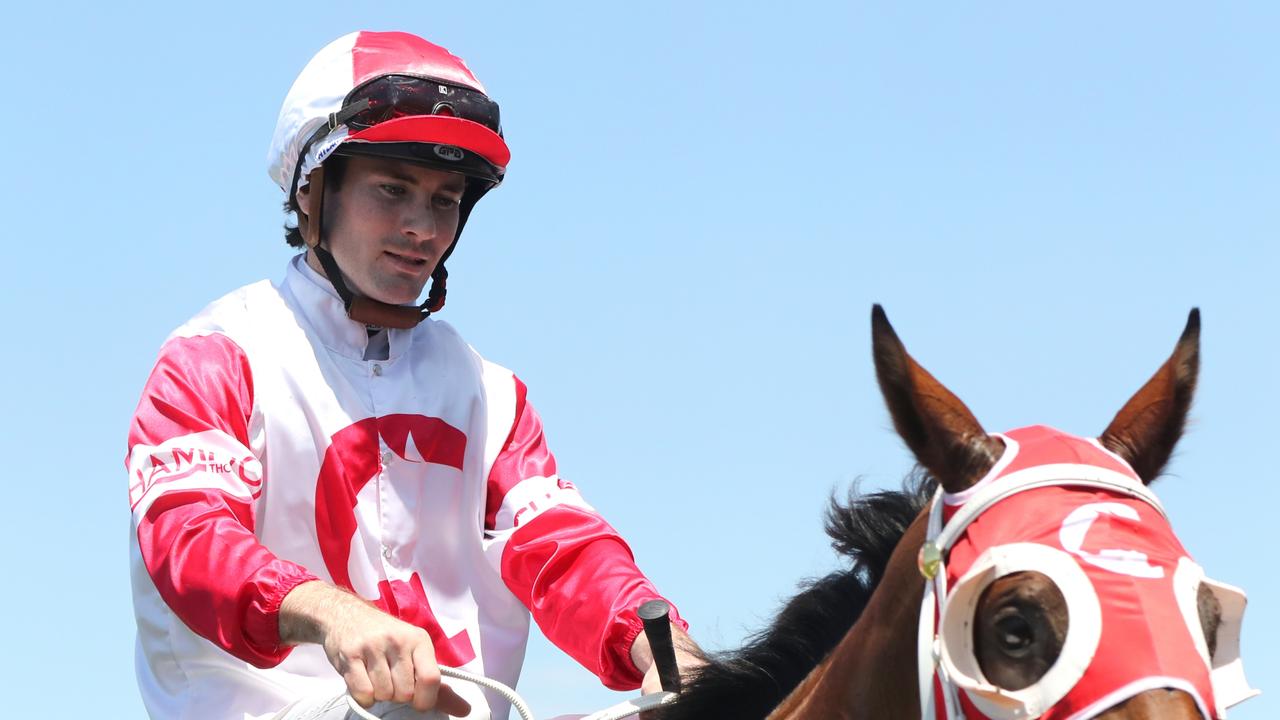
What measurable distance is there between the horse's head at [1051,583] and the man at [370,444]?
137cm

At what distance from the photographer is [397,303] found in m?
4.72

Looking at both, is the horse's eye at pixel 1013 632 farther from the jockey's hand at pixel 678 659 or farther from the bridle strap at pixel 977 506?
the jockey's hand at pixel 678 659

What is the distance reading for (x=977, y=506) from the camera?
2668 mm

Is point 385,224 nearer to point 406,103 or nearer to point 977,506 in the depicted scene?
point 406,103

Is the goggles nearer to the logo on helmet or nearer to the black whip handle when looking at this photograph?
the logo on helmet

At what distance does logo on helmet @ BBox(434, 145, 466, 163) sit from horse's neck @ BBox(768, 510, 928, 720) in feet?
6.99

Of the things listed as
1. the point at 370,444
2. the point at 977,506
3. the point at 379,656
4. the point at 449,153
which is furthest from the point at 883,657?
the point at 449,153

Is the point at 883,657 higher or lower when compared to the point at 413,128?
lower

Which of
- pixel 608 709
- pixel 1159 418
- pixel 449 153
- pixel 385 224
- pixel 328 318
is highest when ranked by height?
pixel 449 153

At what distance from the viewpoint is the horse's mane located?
330cm

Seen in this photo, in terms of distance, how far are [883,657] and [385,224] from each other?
2326 millimetres

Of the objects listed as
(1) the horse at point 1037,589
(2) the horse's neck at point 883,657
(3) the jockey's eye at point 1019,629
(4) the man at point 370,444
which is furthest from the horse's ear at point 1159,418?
(4) the man at point 370,444

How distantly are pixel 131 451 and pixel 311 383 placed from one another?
1.80 ft

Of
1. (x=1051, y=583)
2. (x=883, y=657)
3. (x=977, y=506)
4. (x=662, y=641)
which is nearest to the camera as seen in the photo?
(x=1051, y=583)
